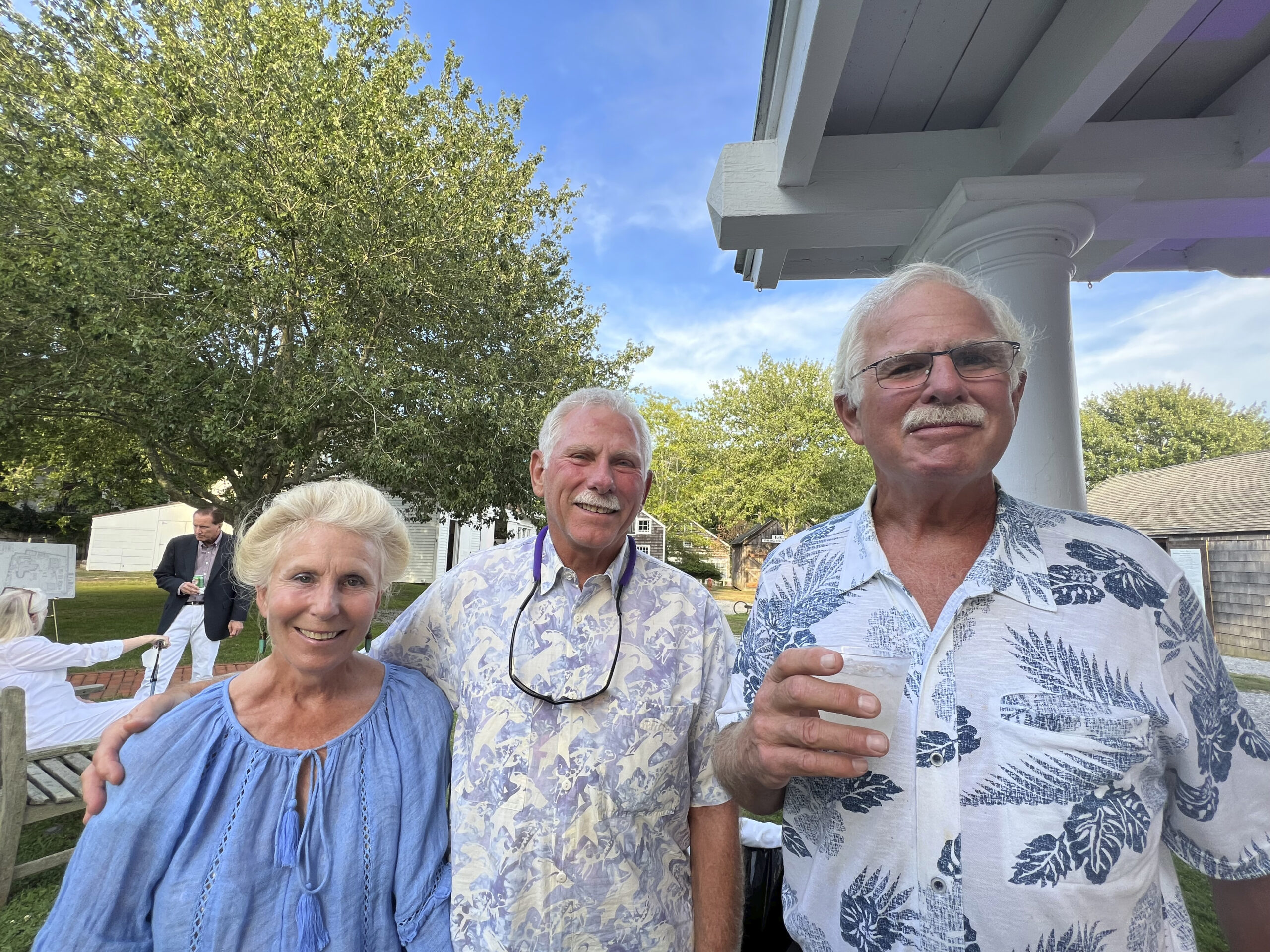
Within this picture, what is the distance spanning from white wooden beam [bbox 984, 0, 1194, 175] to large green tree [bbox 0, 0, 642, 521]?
8426mm

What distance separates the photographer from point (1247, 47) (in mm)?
2275

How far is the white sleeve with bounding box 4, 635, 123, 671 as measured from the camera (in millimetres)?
3650

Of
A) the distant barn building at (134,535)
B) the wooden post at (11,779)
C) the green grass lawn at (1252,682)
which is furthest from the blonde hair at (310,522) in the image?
the distant barn building at (134,535)

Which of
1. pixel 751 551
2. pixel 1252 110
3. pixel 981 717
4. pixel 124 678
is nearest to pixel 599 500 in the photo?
pixel 981 717

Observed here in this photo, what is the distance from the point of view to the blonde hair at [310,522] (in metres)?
1.67

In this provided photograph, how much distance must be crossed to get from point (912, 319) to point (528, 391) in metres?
11.4

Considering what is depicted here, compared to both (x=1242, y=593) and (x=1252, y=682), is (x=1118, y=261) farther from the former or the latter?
(x=1242, y=593)

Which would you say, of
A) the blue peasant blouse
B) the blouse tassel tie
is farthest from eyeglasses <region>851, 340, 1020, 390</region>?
the blouse tassel tie

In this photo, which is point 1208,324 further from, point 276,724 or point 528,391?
point 276,724

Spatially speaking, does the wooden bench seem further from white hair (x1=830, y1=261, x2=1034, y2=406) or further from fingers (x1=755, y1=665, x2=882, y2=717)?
white hair (x1=830, y1=261, x2=1034, y2=406)

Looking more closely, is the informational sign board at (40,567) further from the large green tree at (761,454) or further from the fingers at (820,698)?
the large green tree at (761,454)

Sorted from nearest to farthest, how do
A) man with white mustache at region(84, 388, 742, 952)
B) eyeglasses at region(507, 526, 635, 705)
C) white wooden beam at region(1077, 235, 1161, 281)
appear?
1. man with white mustache at region(84, 388, 742, 952)
2. eyeglasses at region(507, 526, 635, 705)
3. white wooden beam at region(1077, 235, 1161, 281)

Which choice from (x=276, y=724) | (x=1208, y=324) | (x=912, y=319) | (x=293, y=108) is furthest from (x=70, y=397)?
(x=1208, y=324)

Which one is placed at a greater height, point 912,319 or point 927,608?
point 912,319
